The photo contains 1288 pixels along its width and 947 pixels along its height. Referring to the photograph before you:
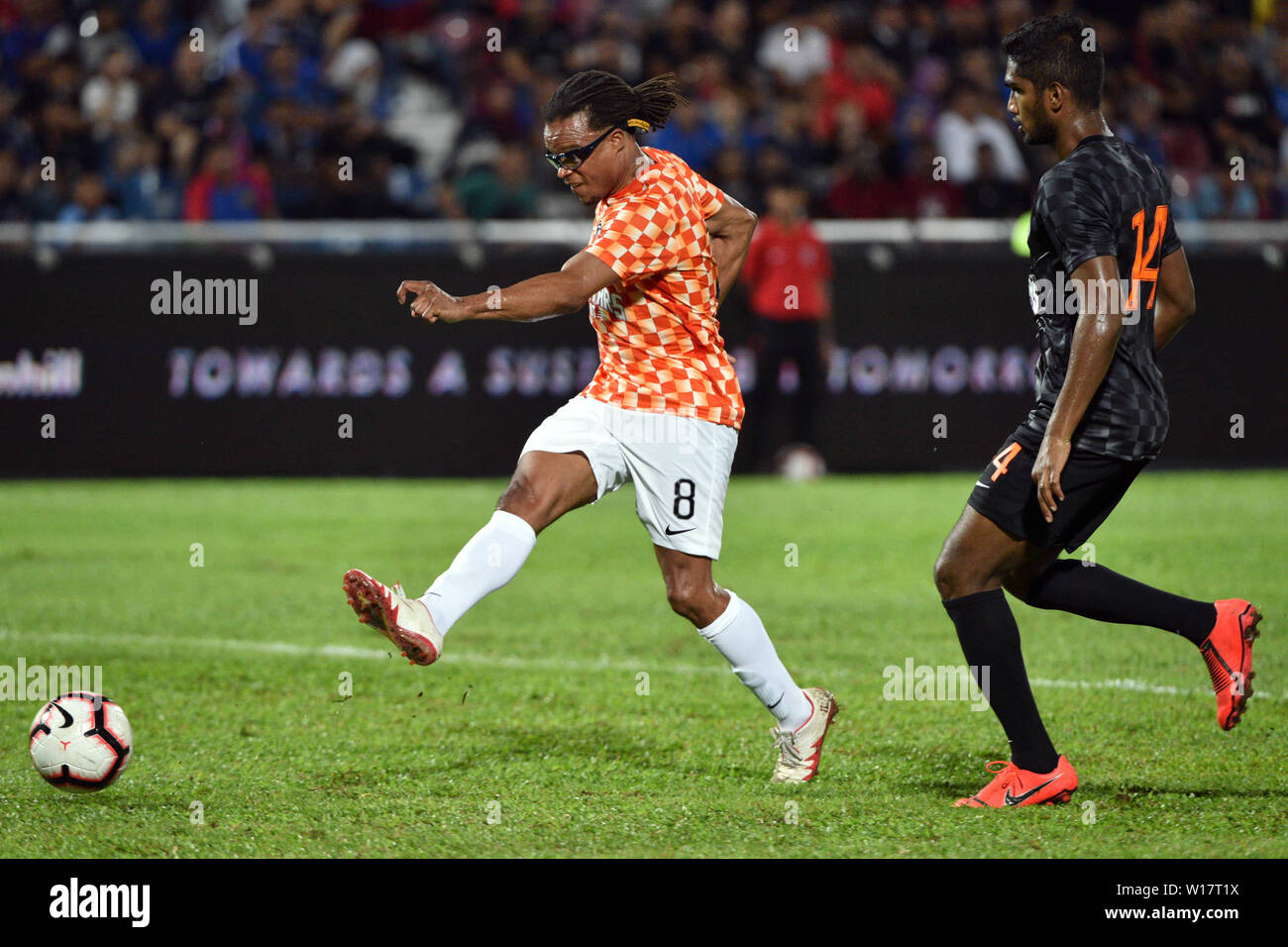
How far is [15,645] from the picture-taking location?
7.80m

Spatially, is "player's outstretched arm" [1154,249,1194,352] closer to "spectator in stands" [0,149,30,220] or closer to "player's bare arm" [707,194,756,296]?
"player's bare arm" [707,194,756,296]

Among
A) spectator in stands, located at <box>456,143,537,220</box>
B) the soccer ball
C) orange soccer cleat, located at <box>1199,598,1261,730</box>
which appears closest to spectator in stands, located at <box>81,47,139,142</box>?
spectator in stands, located at <box>456,143,537,220</box>

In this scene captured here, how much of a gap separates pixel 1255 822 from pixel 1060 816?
1.76 ft

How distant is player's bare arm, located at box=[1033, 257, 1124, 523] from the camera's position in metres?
4.66

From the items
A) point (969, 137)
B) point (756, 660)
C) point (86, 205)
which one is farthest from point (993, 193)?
point (756, 660)

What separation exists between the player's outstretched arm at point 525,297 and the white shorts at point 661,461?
507 mm

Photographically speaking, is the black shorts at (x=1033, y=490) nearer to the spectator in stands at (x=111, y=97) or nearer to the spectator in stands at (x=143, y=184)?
the spectator in stands at (x=143, y=184)

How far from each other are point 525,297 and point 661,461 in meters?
0.80

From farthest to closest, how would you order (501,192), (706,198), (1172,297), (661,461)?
(501,192) → (706,198) → (661,461) → (1172,297)

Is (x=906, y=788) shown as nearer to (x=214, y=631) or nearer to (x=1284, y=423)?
(x=214, y=631)

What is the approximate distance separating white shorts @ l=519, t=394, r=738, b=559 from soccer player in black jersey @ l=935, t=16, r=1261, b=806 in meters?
0.77

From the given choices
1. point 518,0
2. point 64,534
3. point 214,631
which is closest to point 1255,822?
point 214,631

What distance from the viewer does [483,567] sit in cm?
507

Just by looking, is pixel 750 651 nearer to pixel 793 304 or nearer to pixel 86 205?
pixel 793 304
